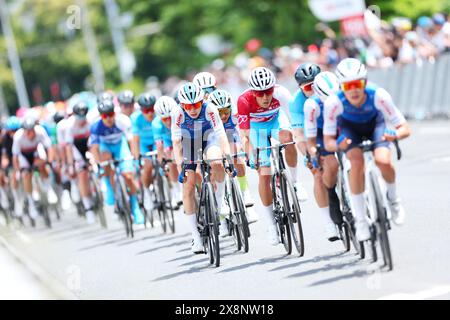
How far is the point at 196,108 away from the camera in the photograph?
13438 millimetres

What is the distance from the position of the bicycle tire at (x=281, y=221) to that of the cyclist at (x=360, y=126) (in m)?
1.78

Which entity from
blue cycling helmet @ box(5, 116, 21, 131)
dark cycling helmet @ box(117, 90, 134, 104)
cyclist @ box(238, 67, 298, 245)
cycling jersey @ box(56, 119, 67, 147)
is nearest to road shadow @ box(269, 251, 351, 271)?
cyclist @ box(238, 67, 298, 245)

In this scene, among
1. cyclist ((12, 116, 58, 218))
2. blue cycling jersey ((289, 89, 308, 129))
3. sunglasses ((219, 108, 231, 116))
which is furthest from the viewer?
cyclist ((12, 116, 58, 218))

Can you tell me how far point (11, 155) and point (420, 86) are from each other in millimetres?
8399

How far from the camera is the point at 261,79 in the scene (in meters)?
13.5

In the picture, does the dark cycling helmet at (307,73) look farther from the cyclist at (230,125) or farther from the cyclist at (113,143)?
the cyclist at (113,143)

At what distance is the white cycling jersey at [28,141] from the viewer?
2327 cm

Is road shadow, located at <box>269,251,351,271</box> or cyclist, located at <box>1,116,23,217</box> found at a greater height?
cyclist, located at <box>1,116,23,217</box>

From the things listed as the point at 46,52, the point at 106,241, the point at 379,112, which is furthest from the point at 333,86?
the point at 46,52

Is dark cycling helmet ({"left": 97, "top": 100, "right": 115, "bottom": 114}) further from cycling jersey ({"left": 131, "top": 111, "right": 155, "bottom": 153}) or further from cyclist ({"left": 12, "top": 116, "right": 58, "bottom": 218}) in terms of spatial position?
cyclist ({"left": 12, "top": 116, "right": 58, "bottom": 218})

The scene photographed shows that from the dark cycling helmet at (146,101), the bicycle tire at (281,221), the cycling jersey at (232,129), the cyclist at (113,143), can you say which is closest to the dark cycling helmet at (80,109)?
the cyclist at (113,143)

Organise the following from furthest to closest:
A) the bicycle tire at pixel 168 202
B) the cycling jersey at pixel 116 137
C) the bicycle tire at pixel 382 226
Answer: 1. the cycling jersey at pixel 116 137
2. the bicycle tire at pixel 168 202
3. the bicycle tire at pixel 382 226

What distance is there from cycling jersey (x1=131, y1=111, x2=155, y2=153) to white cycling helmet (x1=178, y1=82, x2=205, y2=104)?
5.42m

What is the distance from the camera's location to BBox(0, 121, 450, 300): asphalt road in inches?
422
